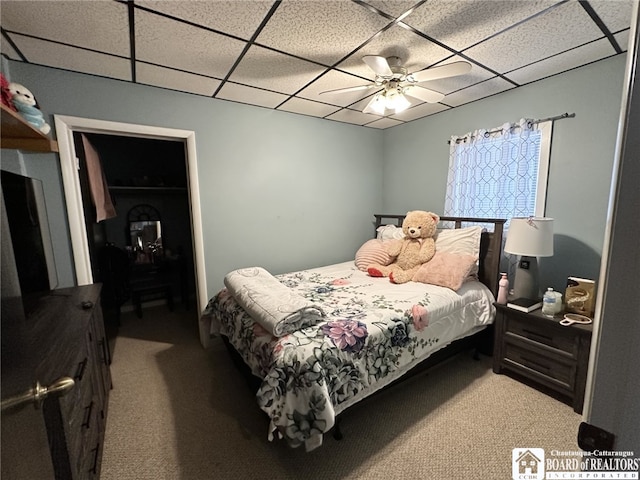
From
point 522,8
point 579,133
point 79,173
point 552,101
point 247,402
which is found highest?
point 522,8

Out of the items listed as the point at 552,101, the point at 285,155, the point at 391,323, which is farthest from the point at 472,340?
the point at 285,155

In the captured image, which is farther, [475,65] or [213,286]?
[213,286]

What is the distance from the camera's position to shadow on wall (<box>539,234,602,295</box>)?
2070mm

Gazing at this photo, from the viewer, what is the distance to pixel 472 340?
2404 millimetres

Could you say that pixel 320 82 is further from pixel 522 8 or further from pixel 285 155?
pixel 522 8

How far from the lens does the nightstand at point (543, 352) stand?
178 cm

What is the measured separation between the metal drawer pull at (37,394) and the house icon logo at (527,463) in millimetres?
1943

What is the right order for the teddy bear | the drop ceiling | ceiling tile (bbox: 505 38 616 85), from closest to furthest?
the drop ceiling → ceiling tile (bbox: 505 38 616 85) → the teddy bear

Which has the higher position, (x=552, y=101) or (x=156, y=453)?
(x=552, y=101)

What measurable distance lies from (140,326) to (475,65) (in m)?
4.07

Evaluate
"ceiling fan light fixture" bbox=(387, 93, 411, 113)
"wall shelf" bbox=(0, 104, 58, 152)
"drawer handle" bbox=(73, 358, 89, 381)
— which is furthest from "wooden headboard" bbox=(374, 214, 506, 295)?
"wall shelf" bbox=(0, 104, 58, 152)

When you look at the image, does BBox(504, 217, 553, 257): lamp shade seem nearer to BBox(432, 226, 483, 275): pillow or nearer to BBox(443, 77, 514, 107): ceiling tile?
BBox(432, 226, 483, 275): pillow

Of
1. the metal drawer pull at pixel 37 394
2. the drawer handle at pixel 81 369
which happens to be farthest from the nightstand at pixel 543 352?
the drawer handle at pixel 81 369

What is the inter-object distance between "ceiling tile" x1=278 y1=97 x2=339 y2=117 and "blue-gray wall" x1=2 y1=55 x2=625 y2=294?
10 centimetres
